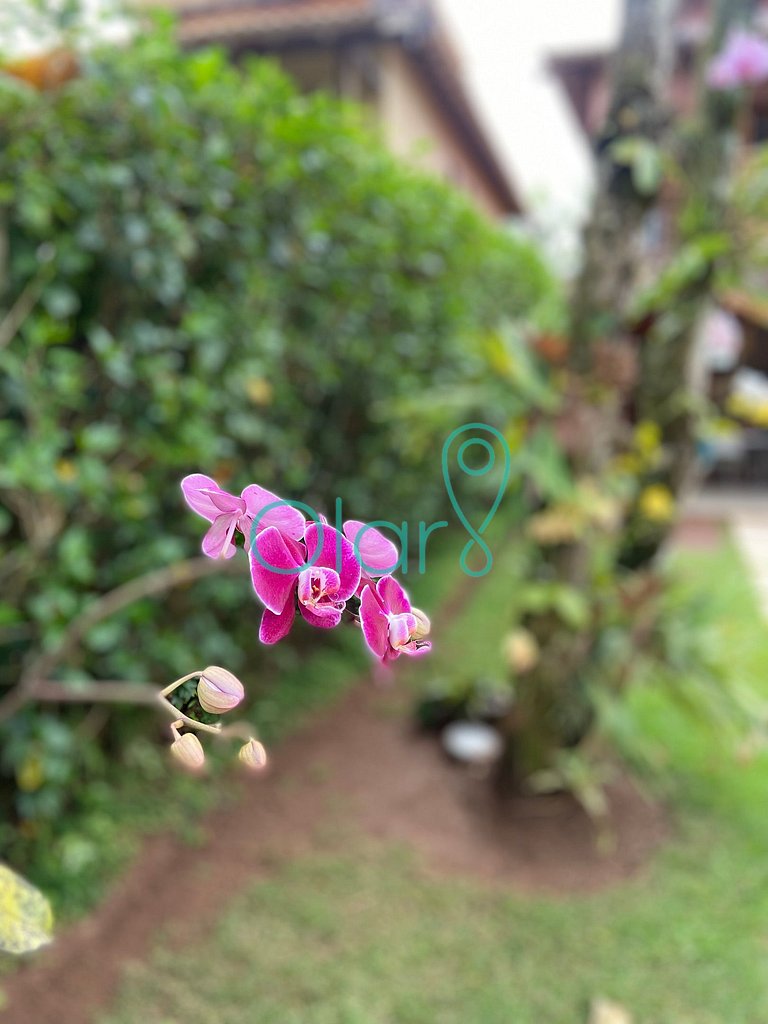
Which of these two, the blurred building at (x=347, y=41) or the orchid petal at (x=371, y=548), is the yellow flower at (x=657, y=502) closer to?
the orchid petal at (x=371, y=548)

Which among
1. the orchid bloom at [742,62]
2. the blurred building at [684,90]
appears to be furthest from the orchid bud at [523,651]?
the blurred building at [684,90]

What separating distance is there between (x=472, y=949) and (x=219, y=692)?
1.66m

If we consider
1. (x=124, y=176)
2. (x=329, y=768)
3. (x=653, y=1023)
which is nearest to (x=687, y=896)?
(x=653, y=1023)

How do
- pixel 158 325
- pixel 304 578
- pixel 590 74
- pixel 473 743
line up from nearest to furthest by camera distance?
pixel 304 578 → pixel 158 325 → pixel 473 743 → pixel 590 74

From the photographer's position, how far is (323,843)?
2.26 meters

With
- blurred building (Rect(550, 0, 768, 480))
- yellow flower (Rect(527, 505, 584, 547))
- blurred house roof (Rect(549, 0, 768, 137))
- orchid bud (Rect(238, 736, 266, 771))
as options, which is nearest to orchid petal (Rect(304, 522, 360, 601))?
orchid bud (Rect(238, 736, 266, 771))

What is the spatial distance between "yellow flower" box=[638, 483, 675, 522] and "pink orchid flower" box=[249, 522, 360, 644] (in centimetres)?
196

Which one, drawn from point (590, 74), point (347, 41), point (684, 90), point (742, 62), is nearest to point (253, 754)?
point (742, 62)

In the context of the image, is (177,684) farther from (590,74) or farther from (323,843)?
(590,74)

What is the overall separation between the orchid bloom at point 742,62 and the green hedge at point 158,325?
883 millimetres

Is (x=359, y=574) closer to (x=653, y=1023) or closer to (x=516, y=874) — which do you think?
(x=653, y=1023)

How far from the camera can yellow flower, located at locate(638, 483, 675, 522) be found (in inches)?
90.0

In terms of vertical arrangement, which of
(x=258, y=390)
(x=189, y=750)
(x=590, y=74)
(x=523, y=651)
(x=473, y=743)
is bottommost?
(x=590, y=74)

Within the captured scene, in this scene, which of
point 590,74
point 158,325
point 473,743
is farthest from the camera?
point 590,74
